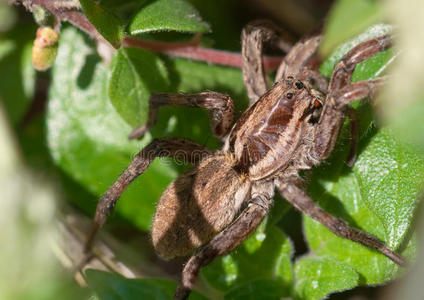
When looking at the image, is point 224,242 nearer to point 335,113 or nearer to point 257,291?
point 257,291

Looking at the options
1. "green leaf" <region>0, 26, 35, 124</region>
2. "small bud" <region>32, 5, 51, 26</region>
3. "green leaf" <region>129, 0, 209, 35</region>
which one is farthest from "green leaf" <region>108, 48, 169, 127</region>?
"green leaf" <region>0, 26, 35, 124</region>

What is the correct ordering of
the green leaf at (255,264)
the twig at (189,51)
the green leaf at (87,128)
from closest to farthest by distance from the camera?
the green leaf at (255,264), the twig at (189,51), the green leaf at (87,128)

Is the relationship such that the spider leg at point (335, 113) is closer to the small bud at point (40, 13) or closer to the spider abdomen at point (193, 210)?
the spider abdomen at point (193, 210)

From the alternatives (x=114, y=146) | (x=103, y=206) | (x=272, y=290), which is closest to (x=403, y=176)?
(x=272, y=290)

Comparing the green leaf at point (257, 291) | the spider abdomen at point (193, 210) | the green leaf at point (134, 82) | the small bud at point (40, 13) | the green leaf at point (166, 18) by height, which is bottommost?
the green leaf at point (257, 291)

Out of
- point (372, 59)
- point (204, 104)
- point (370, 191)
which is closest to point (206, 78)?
point (204, 104)

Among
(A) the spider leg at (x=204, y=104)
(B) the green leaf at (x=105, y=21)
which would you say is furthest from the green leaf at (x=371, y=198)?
(B) the green leaf at (x=105, y=21)
